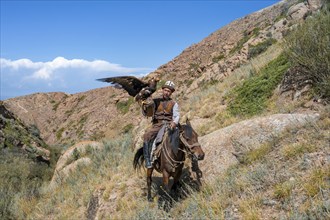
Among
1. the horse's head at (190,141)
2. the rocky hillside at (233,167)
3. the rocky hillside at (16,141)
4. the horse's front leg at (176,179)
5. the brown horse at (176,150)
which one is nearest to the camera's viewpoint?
the rocky hillside at (233,167)

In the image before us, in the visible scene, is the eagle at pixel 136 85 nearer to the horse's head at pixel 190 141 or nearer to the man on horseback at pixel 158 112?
the man on horseback at pixel 158 112

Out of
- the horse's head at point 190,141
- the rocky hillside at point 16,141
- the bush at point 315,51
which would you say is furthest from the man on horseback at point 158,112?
the rocky hillside at point 16,141

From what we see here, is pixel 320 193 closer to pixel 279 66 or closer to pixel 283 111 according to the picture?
pixel 283 111

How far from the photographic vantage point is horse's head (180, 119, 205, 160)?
570 cm

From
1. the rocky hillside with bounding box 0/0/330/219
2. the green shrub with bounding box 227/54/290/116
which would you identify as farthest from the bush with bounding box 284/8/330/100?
the green shrub with bounding box 227/54/290/116

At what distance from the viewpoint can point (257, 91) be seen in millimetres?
11688

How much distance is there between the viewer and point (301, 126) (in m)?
7.03

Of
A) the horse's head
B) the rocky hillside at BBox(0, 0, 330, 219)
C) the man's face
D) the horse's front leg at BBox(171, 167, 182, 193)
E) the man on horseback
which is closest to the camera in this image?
the rocky hillside at BBox(0, 0, 330, 219)

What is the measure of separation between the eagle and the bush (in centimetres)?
483

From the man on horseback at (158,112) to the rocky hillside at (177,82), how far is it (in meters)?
12.8

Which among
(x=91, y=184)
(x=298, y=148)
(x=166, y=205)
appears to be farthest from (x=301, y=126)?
(x=91, y=184)

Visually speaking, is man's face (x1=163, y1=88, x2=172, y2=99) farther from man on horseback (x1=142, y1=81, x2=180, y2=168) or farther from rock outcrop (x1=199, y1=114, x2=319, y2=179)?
rock outcrop (x1=199, y1=114, x2=319, y2=179)

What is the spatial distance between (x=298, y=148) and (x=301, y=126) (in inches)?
41.3

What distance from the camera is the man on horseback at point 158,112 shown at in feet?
23.8
